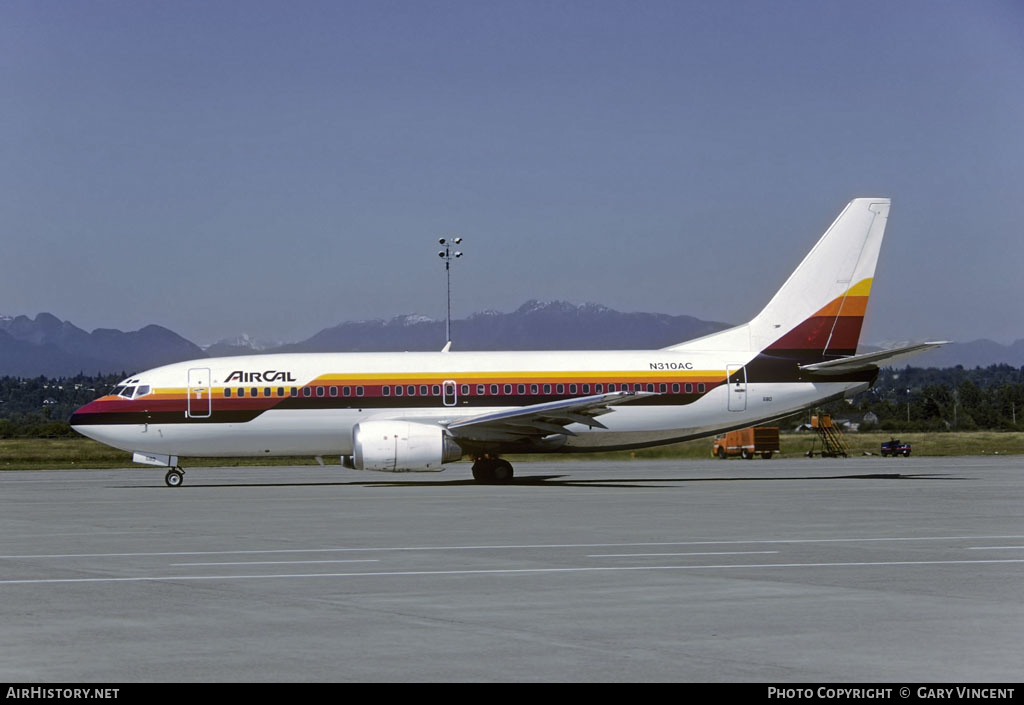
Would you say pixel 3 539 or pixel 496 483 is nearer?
pixel 3 539

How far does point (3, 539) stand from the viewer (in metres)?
21.2

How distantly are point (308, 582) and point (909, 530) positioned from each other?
11.0 meters

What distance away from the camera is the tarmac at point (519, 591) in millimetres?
9602

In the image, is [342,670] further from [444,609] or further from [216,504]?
[216,504]

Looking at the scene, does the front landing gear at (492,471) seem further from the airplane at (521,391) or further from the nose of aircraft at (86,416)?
the nose of aircraft at (86,416)

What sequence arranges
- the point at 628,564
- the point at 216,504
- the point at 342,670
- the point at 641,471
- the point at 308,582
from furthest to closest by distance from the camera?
the point at 641,471
the point at 216,504
the point at 628,564
the point at 308,582
the point at 342,670

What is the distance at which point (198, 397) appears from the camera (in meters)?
39.7

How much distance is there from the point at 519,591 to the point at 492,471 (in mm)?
27169

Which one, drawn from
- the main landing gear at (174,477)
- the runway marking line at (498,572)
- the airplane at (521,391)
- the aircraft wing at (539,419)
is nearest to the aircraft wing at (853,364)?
the airplane at (521,391)

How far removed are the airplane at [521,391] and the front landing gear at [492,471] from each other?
0.15ft

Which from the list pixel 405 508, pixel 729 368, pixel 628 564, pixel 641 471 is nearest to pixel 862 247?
pixel 729 368

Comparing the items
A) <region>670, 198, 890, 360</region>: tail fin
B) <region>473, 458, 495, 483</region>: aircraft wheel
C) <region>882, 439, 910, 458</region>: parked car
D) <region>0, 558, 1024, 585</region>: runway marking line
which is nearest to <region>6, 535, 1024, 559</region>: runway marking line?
<region>0, 558, 1024, 585</region>: runway marking line

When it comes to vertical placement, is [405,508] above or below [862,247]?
below

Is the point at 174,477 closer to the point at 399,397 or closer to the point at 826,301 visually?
the point at 399,397
